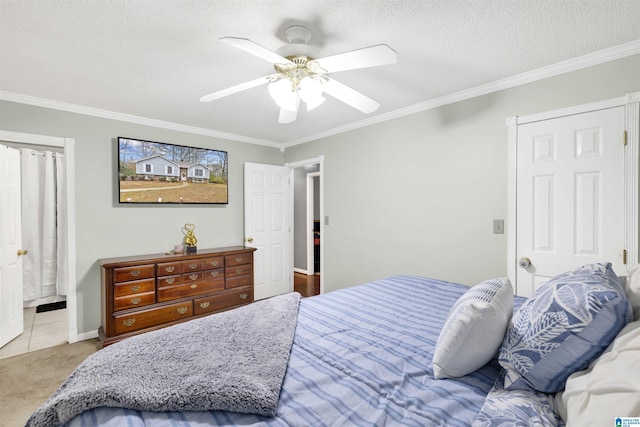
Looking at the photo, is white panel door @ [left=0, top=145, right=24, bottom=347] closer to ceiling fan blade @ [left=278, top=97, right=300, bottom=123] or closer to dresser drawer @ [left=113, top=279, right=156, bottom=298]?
dresser drawer @ [left=113, top=279, right=156, bottom=298]

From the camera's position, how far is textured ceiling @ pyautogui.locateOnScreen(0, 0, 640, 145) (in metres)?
1.62

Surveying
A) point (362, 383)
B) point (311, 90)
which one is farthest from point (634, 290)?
point (311, 90)

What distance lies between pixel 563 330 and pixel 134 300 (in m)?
3.43

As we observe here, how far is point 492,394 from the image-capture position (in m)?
0.96

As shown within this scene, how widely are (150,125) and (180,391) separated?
343 centimetres

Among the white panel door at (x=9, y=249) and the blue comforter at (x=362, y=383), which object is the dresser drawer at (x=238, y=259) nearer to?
the white panel door at (x=9, y=249)

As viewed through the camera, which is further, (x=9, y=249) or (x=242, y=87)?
(x=9, y=249)

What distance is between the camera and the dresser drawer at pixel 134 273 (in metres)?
2.97

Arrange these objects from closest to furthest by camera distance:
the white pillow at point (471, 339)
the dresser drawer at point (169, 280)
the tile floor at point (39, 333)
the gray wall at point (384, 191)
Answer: the white pillow at point (471, 339) → the gray wall at point (384, 191) → the tile floor at point (39, 333) → the dresser drawer at point (169, 280)

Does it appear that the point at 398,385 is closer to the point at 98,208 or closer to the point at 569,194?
the point at 569,194

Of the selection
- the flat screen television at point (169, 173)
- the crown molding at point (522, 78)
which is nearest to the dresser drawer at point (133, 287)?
the flat screen television at point (169, 173)

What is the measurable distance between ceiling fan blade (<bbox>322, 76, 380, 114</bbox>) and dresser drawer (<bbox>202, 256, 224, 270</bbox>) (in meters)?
2.47

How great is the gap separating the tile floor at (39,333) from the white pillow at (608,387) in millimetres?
4105

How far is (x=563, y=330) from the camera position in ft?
2.90
